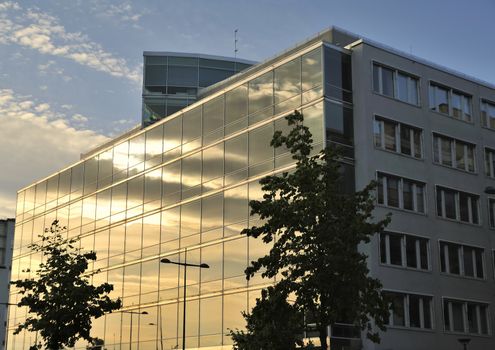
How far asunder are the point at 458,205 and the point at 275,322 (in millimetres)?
21936

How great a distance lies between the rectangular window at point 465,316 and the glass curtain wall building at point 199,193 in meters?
10.6

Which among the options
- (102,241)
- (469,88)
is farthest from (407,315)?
(102,241)

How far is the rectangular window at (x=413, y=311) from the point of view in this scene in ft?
137

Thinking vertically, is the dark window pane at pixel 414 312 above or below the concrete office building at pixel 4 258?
below

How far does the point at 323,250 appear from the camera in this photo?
1100 inches

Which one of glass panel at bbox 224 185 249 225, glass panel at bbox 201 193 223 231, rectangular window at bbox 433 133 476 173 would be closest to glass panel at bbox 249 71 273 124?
glass panel at bbox 224 185 249 225

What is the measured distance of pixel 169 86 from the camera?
6419 cm

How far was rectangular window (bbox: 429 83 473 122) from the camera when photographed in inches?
1881

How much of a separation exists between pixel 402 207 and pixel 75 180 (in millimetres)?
35179

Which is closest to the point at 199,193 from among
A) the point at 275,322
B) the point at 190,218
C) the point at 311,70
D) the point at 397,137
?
the point at 190,218

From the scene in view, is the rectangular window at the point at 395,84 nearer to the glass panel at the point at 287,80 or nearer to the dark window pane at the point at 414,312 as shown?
the glass panel at the point at 287,80

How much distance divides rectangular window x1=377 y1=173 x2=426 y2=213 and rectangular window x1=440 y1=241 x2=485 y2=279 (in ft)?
9.83

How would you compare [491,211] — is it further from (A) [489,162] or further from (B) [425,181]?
(B) [425,181]

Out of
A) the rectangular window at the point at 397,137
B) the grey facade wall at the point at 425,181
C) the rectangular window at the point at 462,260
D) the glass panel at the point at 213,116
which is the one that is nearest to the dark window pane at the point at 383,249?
the grey facade wall at the point at 425,181
